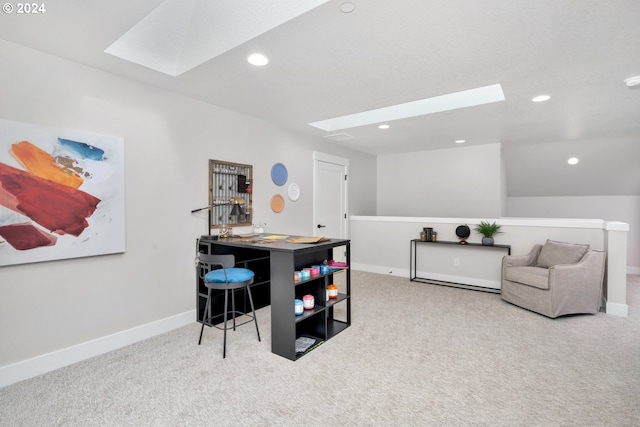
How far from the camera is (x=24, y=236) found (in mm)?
2178

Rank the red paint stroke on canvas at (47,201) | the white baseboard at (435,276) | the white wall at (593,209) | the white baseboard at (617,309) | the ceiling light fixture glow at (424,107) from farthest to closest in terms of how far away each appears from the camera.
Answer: the white wall at (593,209) < the white baseboard at (435,276) < the white baseboard at (617,309) < the ceiling light fixture glow at (424,107) < the red paint stroke on canvas at (47,201)

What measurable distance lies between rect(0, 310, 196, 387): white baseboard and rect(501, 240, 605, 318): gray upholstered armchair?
381cm

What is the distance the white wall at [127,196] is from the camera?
220cm

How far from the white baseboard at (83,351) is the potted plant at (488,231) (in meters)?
4.11

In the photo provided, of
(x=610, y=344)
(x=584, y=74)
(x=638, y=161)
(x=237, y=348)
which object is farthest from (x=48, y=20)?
(x=638, y=161)

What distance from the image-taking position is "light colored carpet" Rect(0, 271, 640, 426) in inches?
70.9

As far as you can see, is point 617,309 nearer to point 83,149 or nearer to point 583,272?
point 583,272

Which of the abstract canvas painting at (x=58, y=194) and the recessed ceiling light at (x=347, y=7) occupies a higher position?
the recessed ceiling light at (x=347, y=7)

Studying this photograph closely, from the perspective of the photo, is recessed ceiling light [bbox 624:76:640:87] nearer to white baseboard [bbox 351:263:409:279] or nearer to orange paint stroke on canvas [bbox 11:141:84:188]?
white baseboard [bbox 351:263:409:279]

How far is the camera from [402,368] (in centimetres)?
232

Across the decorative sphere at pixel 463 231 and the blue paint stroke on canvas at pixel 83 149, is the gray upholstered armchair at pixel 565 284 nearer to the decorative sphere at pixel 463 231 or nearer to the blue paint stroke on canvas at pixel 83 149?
the decorative sphere at pixel 463 231

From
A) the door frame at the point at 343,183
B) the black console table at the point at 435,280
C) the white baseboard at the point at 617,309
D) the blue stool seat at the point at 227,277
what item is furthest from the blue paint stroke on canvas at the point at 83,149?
the white baseboard at the point at 617,309

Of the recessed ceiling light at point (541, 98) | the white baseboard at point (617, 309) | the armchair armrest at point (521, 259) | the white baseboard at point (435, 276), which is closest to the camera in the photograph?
the recessed ceiling light at point (541, 98)

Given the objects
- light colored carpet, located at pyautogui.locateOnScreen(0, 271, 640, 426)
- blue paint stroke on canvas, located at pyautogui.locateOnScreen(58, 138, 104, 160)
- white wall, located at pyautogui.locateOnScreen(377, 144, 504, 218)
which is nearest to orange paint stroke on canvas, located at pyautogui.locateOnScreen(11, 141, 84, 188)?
blue paint stroke on canvas, located at pyautogui.locateOnScreen(58, 138, 104, 160)
